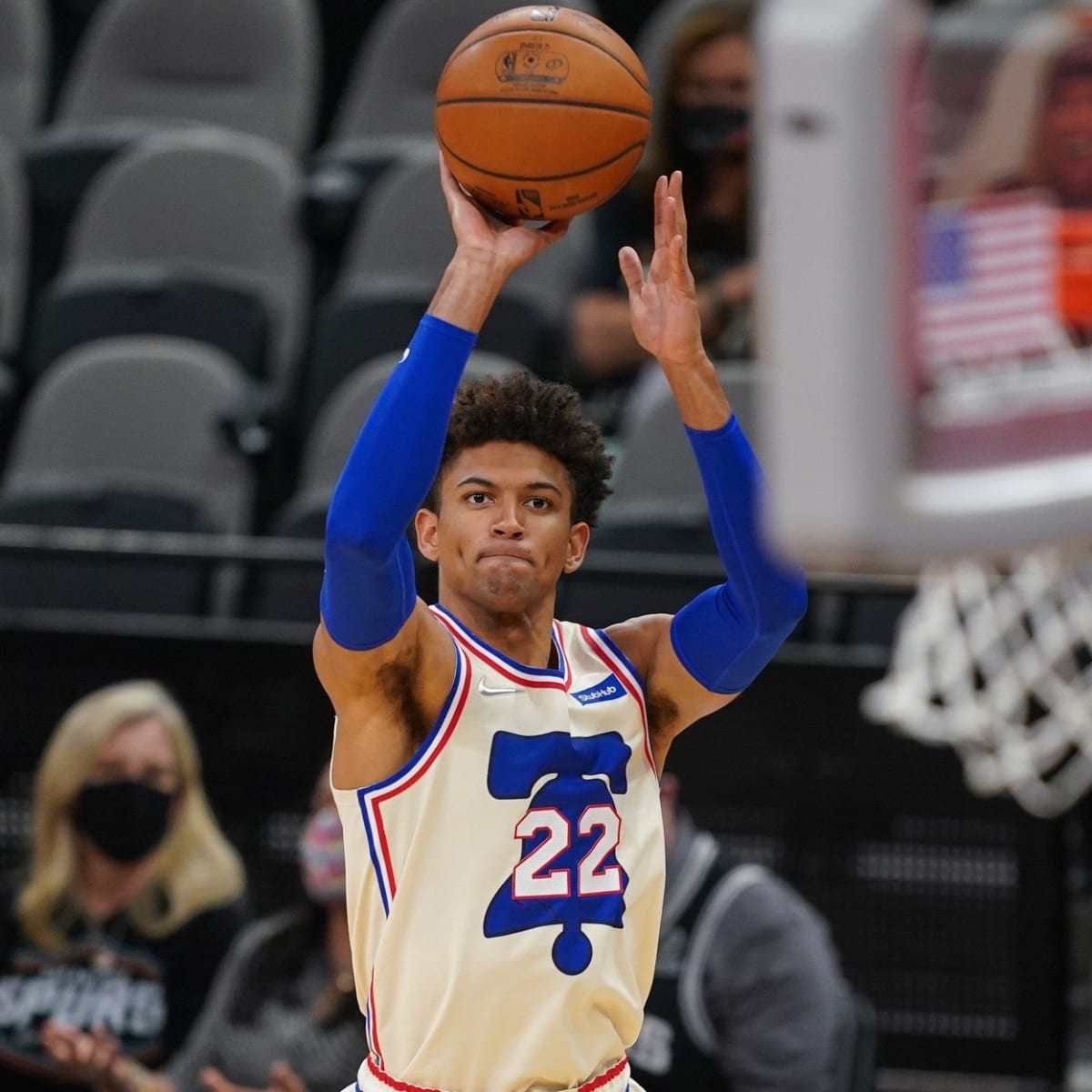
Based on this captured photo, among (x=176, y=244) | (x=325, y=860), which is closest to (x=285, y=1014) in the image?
(x=325, y=860)

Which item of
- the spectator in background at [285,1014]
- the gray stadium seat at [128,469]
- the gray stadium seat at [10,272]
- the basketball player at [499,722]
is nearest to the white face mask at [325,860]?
the spectator in background at [285,1014]

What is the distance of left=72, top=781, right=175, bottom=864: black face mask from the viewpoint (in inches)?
224

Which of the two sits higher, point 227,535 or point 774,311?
point 227,535

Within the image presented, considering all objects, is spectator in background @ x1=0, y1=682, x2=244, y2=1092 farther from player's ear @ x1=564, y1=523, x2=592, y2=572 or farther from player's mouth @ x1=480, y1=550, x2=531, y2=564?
player's mouth @ x1=480, y1=550, x2=531, y2=564

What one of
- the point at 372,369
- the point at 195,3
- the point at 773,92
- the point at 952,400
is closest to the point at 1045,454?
the point at 952,400

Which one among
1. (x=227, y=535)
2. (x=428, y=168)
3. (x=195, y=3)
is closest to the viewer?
(x=227, y=535)

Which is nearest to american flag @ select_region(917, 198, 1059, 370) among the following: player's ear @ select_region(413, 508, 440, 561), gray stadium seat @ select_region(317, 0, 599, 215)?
player's ear @ select_region(413, 508, 440, 561)

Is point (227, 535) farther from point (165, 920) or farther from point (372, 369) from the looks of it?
point (165, 920)

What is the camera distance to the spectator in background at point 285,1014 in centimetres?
515

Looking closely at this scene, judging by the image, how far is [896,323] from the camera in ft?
7.95

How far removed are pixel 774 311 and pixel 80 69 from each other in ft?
24.2

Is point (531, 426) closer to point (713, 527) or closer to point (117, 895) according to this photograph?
point (713, 527)

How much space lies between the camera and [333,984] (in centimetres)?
522

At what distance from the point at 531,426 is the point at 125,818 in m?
2.73
